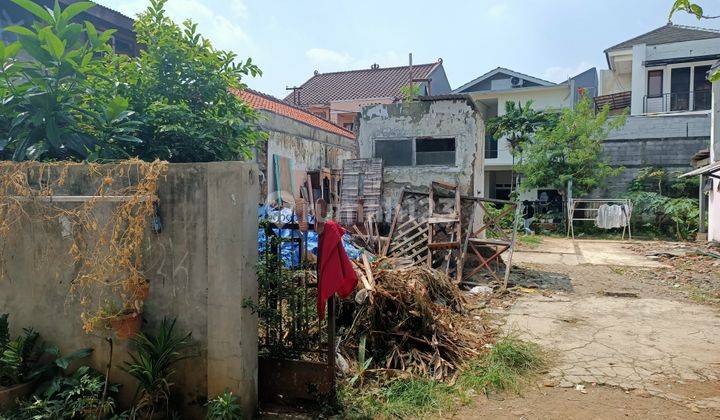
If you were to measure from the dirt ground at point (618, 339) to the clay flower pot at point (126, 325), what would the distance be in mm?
2596

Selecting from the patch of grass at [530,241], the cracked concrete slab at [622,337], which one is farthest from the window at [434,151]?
the patch of grass at [530,241]

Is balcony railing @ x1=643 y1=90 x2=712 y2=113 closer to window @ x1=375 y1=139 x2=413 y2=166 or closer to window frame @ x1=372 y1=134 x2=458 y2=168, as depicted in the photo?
window frame @ x1=372 y1=134 x2=458 y2=168

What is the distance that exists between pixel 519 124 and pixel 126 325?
69.1 ft

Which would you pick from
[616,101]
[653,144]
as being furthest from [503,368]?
[616,101]

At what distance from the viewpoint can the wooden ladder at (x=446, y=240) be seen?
831 centimetres

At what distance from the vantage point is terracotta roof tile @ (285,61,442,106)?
26578 mm

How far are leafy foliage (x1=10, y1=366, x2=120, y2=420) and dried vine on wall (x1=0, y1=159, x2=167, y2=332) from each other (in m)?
0.39

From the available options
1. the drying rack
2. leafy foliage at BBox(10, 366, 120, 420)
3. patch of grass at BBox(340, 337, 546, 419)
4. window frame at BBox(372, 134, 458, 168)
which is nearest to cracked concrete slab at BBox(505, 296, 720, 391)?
patch of grass at BBox(340, 337, 546, 419)

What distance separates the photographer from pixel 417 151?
10664 millimetres

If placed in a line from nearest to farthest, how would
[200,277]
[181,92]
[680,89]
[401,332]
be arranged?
[200,277], [401,332], [181,92], [680,89]

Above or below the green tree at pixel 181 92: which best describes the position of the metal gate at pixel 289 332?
below

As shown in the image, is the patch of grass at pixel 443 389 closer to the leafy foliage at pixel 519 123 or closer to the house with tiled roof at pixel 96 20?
the house with tiled roof at pixel 96 20

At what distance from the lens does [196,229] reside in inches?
135

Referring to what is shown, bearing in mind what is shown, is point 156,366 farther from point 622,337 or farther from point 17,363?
point 622,337
